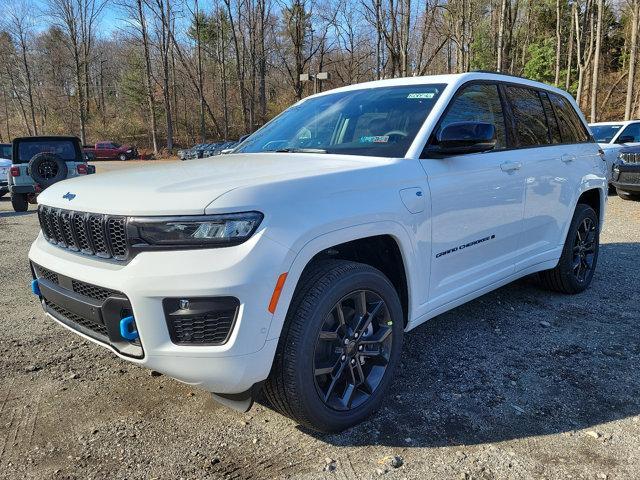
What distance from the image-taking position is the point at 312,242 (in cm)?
237

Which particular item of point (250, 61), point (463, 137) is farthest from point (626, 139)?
point (250, 61)

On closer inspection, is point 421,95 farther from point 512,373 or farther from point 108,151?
point 108,151

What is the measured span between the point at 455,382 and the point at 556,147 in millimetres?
2278

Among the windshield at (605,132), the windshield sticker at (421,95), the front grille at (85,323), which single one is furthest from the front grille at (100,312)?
the windshield at (605,132)

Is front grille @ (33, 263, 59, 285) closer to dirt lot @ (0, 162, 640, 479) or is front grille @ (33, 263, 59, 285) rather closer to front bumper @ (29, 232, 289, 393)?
front bumper @ (29, 232, 289, 393)

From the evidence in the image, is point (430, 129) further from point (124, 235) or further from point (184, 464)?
point (184, 464)

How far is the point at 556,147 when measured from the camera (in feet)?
14.4

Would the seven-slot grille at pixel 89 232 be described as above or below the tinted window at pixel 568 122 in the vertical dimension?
below

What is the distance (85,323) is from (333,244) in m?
1.27

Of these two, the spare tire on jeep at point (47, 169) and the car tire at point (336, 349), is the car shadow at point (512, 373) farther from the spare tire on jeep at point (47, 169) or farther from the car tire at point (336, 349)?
the spare tire on jeep at point (47, 169)

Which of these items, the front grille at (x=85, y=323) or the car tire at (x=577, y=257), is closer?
the front grille at (x=85, y=323)

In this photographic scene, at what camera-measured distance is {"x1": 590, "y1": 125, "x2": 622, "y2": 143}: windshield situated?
1374cm

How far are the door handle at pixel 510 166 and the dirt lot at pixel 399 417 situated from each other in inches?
48.9

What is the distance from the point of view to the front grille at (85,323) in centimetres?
246
